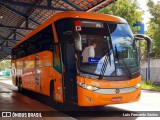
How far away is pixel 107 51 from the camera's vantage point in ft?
29.3

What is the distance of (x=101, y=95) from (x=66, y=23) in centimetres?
283

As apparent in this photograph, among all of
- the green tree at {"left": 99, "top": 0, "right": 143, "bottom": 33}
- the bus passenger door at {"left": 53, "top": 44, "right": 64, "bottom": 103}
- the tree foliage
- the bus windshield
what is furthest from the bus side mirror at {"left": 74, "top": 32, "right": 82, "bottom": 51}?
the green tree at {"left": 99, "top": 0, "right": 143, "bottom": 33}

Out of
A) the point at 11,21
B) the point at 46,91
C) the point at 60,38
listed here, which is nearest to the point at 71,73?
the point at 60,38

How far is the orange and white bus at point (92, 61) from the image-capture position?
8.52 meters

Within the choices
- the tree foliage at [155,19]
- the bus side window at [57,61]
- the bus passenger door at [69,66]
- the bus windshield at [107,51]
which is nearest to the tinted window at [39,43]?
the bus side window at [57,61]

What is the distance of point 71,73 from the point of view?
9.30m

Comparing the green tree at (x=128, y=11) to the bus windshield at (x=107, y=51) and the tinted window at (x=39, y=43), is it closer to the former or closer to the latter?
the tinted window at (x=39, y=43)

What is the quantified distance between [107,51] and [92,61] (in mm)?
625

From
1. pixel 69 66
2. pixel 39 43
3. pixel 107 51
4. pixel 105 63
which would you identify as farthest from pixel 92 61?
pixel 39 43

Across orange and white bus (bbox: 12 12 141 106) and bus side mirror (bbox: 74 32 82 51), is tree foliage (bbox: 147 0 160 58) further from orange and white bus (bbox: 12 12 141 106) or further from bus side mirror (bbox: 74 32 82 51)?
bus side mirror (bbox: 74 32 82 51)

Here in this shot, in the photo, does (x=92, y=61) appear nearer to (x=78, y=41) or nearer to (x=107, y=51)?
(x=107, y=51)

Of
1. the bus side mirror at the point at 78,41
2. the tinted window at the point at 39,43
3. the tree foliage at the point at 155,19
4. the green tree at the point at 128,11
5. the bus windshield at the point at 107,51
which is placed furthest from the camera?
the green tree at the point at 128,11

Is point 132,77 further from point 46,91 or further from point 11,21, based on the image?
point 11,21

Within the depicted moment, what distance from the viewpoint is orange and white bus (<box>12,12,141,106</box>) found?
8.52 metres
